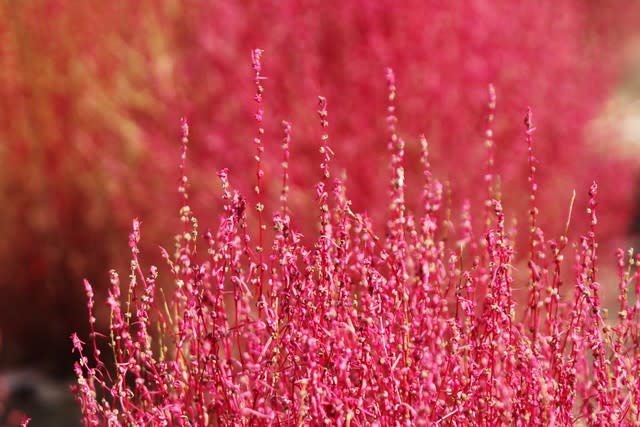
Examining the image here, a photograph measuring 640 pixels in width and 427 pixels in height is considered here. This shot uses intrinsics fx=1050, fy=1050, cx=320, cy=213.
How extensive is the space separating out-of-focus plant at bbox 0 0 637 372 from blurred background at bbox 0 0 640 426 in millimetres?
12

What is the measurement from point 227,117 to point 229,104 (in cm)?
12

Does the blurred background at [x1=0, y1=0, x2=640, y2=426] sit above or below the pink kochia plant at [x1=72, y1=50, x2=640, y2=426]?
above

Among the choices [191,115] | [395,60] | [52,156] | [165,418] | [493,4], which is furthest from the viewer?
[52,156]

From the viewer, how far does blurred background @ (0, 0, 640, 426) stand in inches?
237

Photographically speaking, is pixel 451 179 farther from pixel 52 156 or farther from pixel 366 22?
pixel 52 156

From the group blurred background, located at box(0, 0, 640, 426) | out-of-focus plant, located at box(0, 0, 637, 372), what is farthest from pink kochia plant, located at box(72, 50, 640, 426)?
out-of-focus plant, located at box(0, 0, 637, 372)

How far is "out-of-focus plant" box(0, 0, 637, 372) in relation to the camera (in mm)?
6000

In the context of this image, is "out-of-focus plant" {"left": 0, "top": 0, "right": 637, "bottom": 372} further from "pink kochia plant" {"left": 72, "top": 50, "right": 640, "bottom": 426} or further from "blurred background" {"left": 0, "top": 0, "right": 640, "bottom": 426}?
"pink kochia plant" {"left": 72, "top": 50, "right": 640, "bottom": 426}

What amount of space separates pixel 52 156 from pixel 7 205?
512 mm

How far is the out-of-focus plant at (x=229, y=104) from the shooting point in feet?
19.7

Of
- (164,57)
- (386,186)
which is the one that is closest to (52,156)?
(164,57)

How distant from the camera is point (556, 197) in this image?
739 cm

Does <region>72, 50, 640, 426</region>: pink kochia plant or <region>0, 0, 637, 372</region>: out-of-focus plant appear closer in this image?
<region>72, 50, 640, 426</region>: pink kochia plant

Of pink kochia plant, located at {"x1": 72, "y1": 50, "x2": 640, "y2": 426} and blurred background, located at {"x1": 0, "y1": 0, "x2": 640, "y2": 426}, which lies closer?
pink kochia plant, located at {"x1": 72, "y1": 50, "x2": 640, "y2": 426}
